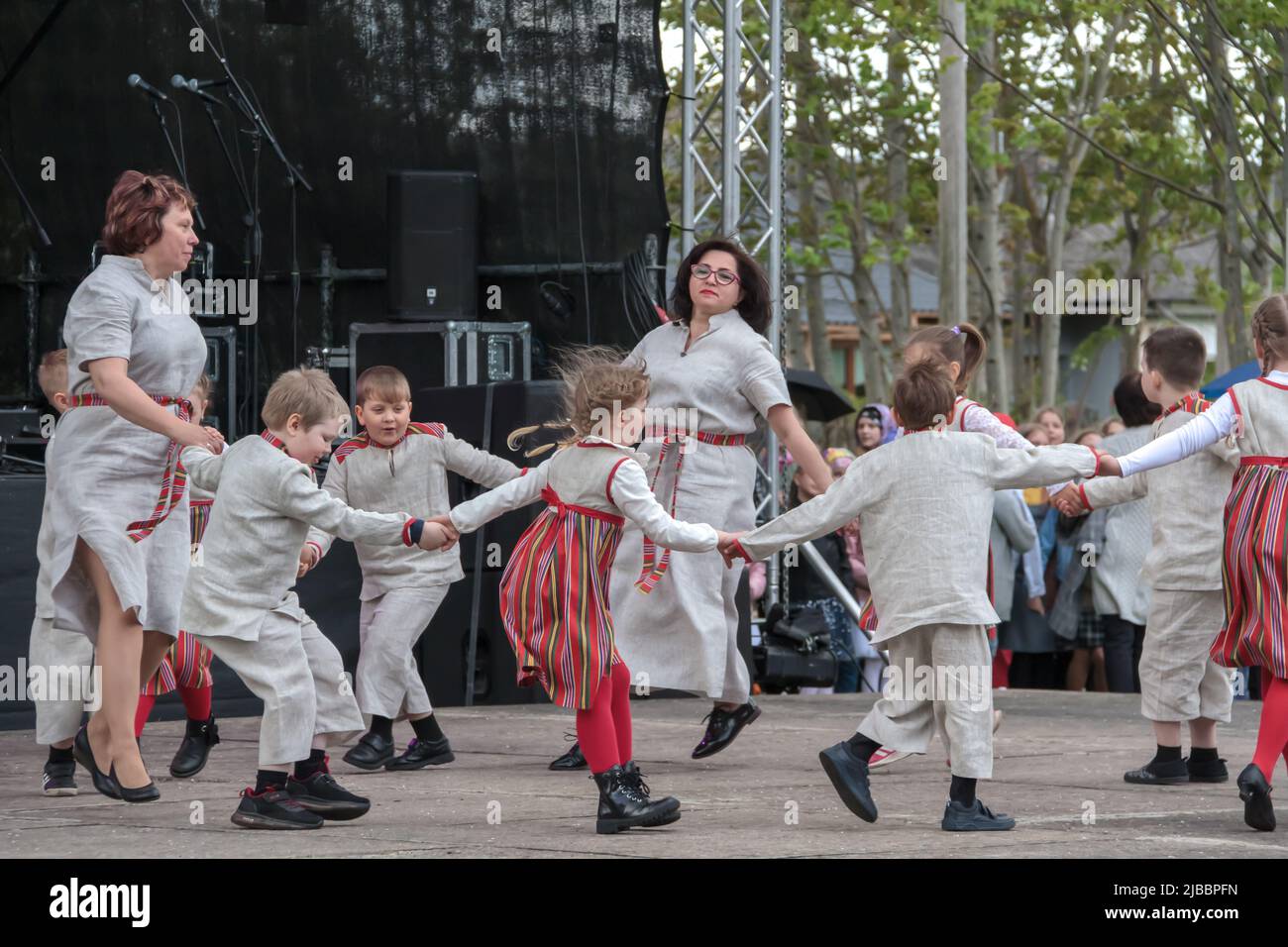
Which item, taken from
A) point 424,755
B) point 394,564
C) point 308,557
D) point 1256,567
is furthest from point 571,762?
point 1256,567

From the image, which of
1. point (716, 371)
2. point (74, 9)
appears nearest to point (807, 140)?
point (74, 9)

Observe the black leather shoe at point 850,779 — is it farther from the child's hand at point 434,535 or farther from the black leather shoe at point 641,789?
the child's hand at point 434,535

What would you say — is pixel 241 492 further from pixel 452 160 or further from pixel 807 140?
pixel 807 140

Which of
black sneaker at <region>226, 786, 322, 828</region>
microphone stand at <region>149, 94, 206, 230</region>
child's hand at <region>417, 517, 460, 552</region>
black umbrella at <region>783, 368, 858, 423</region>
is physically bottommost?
black sneaker at <region>226, 786, 322, 828</region>

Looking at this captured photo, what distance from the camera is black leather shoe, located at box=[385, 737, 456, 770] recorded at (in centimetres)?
690

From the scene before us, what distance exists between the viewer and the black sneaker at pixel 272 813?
5242 millimetres

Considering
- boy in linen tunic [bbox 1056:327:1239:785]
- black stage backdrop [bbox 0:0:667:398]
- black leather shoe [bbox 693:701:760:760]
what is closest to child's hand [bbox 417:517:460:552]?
black leather shoe [bbox 693:701:760:760]

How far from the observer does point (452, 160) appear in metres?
10.6

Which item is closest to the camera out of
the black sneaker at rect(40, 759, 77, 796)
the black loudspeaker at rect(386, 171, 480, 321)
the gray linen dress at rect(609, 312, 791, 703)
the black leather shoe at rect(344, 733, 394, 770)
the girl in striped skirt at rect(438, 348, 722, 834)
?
the girl in striped skirt at rect(438, 348, 722, 834)

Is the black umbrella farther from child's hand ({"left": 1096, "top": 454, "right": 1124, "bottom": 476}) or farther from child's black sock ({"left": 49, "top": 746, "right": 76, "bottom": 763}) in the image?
child's black sock ({"left": 49, "top": 746, "right": 76, "bottom": 763})

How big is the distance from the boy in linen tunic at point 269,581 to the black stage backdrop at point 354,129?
4.93 metres

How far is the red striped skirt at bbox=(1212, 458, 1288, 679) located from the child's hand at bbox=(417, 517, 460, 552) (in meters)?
2.28

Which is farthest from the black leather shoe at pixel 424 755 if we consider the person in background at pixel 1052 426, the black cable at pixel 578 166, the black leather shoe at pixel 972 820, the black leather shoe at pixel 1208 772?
the person in background at pixel 1052 426

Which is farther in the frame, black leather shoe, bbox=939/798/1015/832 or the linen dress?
the linen dress
